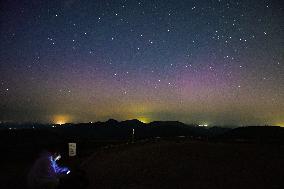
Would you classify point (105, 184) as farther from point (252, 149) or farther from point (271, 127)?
point (271, 127)

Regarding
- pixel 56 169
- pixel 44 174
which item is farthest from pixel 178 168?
pixel 44 174

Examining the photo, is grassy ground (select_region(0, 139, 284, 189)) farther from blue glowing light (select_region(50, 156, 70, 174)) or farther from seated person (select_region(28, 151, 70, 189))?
seated person (select_region(28, 151, 70, 189))

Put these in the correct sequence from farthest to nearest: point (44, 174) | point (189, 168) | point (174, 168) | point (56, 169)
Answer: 1. point (174, 168)
2. point (189, 168)
3. point (56, 169)
4. point (44, 174)

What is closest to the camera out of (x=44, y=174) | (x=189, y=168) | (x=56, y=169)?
(x=44, y=174)

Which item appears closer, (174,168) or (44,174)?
(44,174)

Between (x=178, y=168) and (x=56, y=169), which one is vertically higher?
(x=56, y=169)

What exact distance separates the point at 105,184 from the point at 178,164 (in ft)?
18.2

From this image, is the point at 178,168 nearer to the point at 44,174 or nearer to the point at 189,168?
the point at 189,168

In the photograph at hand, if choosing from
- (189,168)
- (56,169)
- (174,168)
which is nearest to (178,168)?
(174,168)

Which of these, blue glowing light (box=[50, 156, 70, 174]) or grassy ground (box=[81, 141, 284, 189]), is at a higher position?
blue glowing light (box=[50, 156, 70, 174])

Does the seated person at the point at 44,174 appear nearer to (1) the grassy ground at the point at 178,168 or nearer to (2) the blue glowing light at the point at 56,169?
(2) the blue glowing light at the point at 56,169

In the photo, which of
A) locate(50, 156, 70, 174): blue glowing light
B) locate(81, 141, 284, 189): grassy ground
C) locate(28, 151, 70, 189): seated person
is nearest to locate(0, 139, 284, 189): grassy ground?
locate(81, 141, 284, 189): grassy ground

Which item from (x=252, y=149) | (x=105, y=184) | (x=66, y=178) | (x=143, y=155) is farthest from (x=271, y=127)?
(x=66, y=178)

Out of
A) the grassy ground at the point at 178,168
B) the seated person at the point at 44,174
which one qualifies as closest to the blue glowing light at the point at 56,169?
the seated person at the point at 44,174
